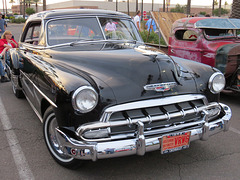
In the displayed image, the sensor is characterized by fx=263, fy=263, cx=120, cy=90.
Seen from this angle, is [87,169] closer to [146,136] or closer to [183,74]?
[146,136]

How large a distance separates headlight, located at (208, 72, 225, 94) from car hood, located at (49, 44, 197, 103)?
0.80 feet

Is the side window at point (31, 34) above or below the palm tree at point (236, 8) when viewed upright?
below

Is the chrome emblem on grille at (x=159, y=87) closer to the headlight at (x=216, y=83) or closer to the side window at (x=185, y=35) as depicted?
the headlight at (x=216, y=83)

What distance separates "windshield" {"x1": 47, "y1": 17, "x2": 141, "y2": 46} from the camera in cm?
361

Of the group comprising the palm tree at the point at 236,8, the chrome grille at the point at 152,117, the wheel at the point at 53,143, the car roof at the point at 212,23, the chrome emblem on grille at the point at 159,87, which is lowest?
the wheel at the point at 53,143

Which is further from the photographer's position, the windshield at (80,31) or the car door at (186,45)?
the car door at (186,45)

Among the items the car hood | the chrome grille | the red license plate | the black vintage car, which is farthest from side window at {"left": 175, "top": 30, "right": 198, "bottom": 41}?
the red license plate

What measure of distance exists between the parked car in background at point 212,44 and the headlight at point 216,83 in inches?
83.2

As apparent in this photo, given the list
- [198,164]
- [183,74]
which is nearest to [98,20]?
[183,74]

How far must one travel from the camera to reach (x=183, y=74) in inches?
120

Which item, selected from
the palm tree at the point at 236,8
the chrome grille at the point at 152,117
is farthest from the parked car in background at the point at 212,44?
the palm tree at the point at 236,8

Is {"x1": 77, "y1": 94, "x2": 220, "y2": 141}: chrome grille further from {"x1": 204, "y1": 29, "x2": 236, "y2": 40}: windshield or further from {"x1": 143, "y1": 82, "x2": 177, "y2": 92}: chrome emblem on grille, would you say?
{"x1": 204, "y1": 29, "x2": 236, "y2": 40}: windshield

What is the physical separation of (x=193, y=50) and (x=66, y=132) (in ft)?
13.7

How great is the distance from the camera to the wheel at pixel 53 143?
2.79 m
